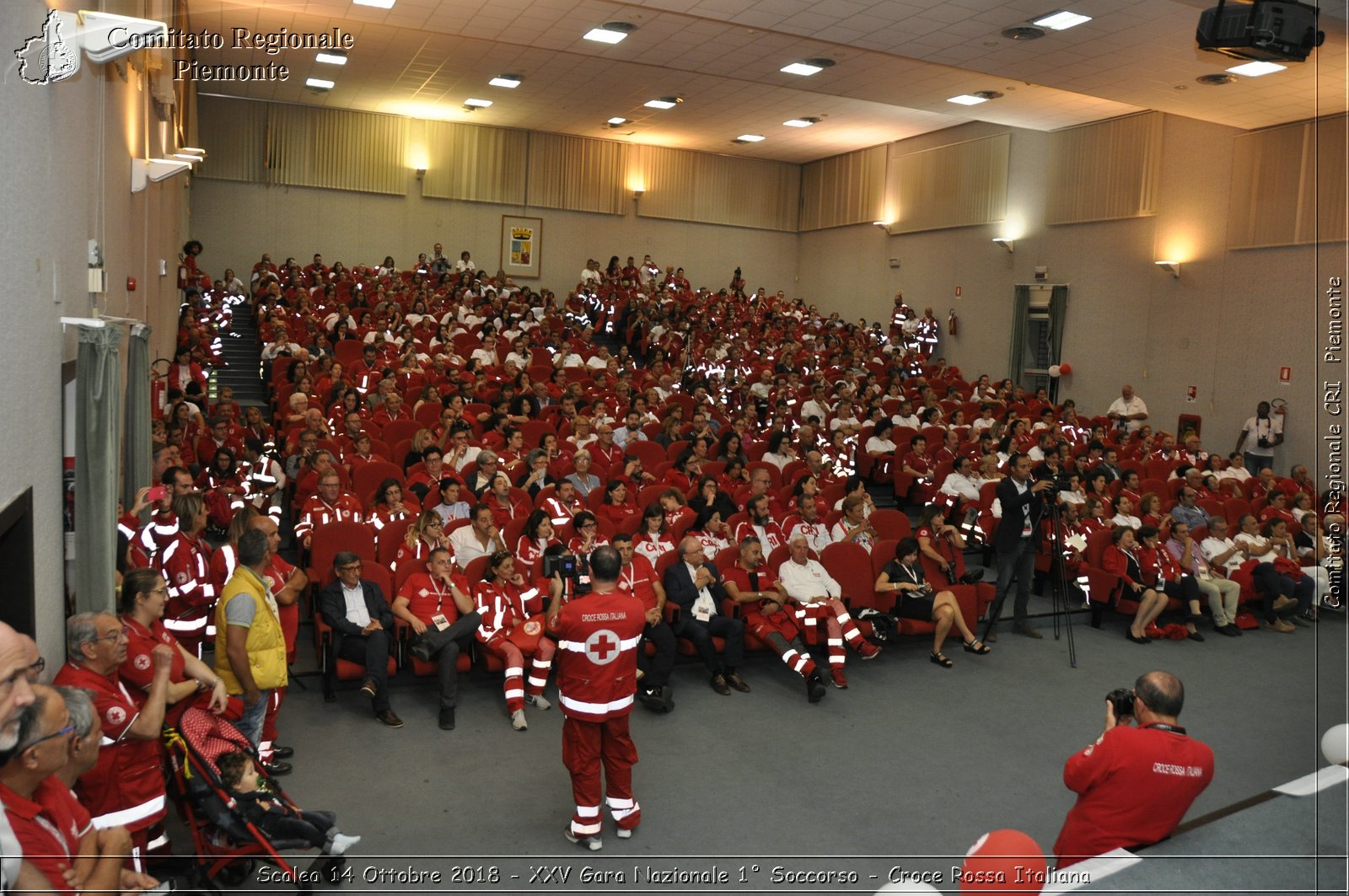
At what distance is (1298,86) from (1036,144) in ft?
21.6

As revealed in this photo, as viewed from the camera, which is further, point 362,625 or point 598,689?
point 362,625

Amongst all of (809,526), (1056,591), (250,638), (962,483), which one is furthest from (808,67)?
(250,638)

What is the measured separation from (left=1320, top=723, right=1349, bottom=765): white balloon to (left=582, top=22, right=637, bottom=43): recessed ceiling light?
41.0 ft

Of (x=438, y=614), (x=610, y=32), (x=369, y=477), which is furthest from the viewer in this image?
(x=610, y=32)

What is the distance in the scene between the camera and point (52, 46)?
12.9 feet

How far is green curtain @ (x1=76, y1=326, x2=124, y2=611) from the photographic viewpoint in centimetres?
436

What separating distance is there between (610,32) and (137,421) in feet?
30.8

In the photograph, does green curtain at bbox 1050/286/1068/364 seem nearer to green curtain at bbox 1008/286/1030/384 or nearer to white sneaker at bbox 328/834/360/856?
green curtain at bbox 1008/286/1030/384

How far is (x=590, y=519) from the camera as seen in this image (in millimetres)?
7129

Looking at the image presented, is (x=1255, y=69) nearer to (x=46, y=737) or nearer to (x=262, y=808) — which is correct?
(x=262, y=808)

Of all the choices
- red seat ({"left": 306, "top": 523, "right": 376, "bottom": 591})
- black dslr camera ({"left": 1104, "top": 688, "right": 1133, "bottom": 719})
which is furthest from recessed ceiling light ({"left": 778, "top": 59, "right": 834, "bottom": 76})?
black dslr camera ({"left": 1104, "top": 688, "right": 1133, "bottom": 719})

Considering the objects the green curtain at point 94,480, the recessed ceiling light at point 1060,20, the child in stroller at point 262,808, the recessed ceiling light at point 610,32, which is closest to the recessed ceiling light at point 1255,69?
the recessed ceiling light at point 1060,20

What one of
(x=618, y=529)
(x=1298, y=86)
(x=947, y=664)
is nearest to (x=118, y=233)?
(x=618, y=529)

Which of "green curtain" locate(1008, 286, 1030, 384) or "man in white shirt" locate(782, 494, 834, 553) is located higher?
"green curtain" locate(1008, 286, 1030, 384)
